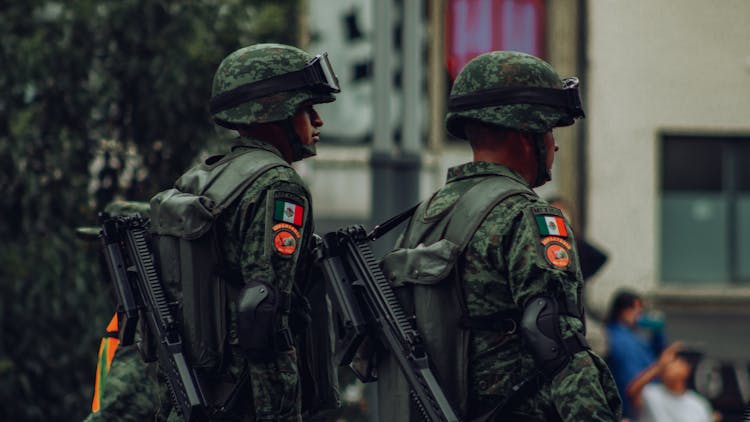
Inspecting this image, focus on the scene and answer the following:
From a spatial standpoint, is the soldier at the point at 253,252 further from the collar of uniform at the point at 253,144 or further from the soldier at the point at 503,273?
the soldier at the point at 503,273

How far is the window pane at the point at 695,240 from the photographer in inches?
661

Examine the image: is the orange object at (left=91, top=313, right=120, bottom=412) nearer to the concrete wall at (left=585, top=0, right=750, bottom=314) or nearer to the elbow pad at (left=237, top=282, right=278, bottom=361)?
the elbow pad at (left=237, top=282, right=278, bottom=361)

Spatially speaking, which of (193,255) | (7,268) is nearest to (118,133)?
(7,268)

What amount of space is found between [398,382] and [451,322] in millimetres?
303

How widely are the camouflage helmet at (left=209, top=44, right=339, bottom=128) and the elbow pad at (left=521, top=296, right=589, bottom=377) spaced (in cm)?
120

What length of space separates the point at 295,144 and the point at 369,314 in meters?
0.70

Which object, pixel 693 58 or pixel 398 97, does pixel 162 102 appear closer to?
pixel 398 97

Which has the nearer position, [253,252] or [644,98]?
[253,252]

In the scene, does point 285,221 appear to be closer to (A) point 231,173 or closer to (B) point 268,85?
(A) point 231,173

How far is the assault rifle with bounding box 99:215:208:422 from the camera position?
421 cm

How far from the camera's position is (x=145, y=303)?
14.8ft

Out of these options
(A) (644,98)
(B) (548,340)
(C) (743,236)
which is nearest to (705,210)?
(C) (743,236)

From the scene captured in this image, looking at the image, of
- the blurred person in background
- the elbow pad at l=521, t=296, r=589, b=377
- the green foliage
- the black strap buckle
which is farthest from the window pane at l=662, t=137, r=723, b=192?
the elbow pad at l=521, t=296, r=589, b=377

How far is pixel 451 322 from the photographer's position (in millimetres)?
3877
